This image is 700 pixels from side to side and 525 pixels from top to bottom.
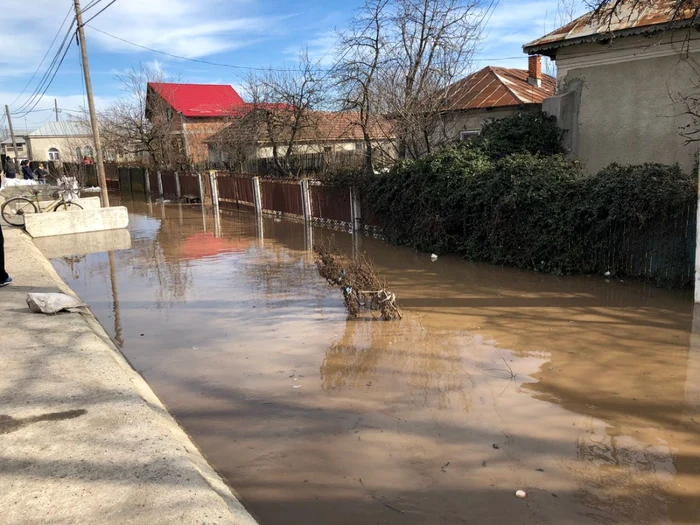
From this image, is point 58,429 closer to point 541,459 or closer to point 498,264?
point 541,459

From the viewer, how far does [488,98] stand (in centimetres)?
1728

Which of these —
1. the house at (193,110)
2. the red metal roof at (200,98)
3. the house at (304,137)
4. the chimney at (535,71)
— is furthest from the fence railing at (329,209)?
the chimney at (535,71)

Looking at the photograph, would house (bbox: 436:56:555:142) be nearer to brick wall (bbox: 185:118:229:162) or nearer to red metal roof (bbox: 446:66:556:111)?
red metal roof (bbox: 446:66:556:111)

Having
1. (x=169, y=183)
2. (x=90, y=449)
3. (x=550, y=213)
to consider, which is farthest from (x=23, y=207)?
(x=90, y=449)

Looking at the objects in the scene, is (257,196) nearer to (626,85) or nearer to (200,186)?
(200,186)

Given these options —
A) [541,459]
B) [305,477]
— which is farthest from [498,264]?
[305,477]

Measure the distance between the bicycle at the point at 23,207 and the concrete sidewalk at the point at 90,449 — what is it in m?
11.4

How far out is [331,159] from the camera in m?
22.4

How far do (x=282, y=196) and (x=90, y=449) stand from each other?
49.4 ft

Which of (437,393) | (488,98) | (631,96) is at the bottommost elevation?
(437,393)

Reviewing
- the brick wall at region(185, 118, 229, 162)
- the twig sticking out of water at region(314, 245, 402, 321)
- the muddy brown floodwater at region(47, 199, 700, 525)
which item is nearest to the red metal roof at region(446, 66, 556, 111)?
the muddy brown floodwater at region(47, 199, 700, 525)

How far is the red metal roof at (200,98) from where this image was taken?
3975cm

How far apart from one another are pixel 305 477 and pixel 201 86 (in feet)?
147

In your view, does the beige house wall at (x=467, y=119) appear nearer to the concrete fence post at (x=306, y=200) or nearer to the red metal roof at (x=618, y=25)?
the red metal roof at (x=618, y=25)
